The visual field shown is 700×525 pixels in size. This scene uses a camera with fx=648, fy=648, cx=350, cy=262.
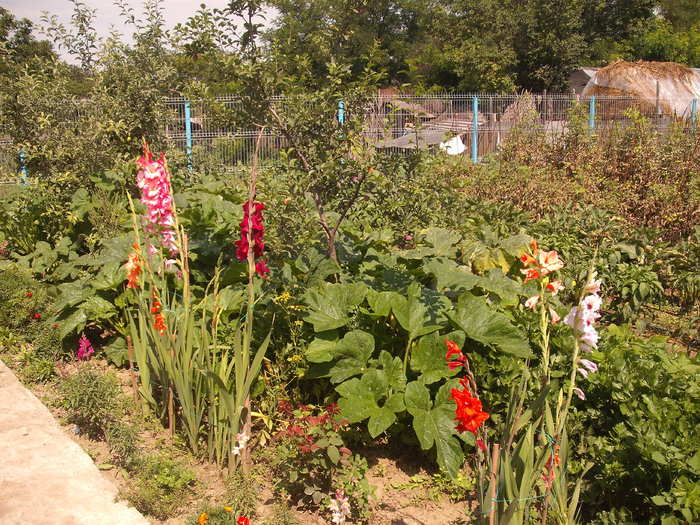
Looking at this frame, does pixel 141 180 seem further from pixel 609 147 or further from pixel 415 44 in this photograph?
pixel 415 44

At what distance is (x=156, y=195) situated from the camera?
3.23 metres

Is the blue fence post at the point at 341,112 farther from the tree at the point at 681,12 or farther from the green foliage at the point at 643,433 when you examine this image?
the tree at the point at 681,12

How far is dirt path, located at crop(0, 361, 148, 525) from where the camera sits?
2643mm

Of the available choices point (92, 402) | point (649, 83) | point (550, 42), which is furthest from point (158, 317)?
point (550, 42)

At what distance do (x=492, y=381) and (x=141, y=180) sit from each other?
1.97m

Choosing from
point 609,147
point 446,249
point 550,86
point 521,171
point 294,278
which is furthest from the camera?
point 550,86

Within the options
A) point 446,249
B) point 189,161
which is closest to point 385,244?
point 446,249

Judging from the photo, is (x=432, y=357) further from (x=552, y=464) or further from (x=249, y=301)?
(x=552, y=464)

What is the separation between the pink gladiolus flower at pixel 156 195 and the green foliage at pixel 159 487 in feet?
3.41

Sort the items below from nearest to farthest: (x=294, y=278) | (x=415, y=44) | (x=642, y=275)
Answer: (x=294, y=278) < (x=642, y=275) < (x=415, y=44)

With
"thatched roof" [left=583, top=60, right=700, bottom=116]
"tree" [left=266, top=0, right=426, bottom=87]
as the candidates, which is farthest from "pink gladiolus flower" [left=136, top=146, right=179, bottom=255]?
"thatched roof" [left=583, top=60, right=700, bottom=116]

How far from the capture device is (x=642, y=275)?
4660 mm

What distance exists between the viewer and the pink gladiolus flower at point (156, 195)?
10.5 ft

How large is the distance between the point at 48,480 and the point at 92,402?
1.71 feet
